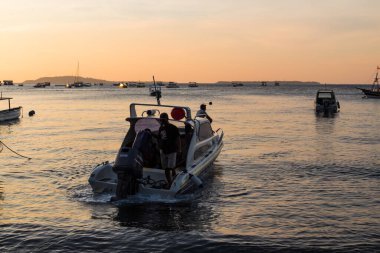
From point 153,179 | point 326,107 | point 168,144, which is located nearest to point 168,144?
point 168,144

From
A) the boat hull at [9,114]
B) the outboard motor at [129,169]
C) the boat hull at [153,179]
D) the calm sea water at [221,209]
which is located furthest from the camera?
the boat hull at [9,114]

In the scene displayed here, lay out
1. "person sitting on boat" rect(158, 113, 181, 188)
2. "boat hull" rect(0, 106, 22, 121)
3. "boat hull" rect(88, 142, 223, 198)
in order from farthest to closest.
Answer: "boat hull" rect(0, 106, 22, 121) < "person sitting on boat" rect(158, 113, 181, 188) < "boat hull" rect(88, 142, 223, 198)

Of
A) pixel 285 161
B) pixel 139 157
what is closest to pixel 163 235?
pixel 139 157

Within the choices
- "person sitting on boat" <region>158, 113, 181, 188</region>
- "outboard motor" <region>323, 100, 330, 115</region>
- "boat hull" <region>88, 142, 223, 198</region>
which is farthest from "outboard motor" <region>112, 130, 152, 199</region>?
"outboard motor" <region>323, 100, 330, 115</region>

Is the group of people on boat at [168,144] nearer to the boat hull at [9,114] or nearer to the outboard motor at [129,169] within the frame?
the outboard motor at [129,169]

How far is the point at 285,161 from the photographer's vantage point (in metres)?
20.8

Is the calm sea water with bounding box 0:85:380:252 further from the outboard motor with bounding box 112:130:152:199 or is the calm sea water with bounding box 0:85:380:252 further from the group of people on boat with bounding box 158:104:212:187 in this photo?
the group of people on boat with bounding box 158:104:212:187

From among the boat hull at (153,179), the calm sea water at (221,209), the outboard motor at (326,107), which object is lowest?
the calm sea water at (221,209)

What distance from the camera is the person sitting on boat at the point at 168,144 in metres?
13.7

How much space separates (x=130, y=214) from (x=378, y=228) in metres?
6.50

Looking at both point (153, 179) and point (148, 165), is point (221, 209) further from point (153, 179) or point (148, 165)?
point (148, 165)

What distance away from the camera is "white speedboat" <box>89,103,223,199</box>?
12672 millimetres

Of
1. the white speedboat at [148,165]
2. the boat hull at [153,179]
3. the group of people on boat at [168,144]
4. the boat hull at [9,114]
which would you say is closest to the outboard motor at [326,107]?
the boat hull at [9,114]

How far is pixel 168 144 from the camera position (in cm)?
1366
